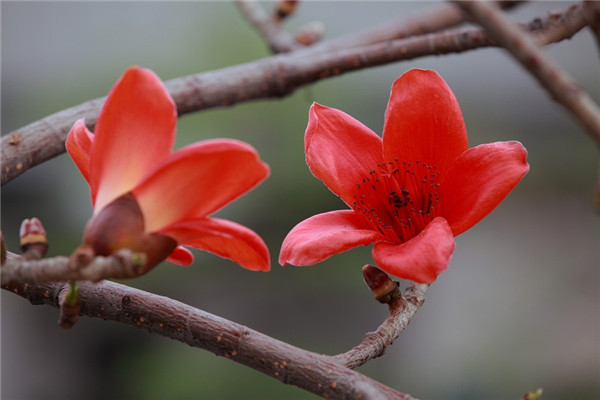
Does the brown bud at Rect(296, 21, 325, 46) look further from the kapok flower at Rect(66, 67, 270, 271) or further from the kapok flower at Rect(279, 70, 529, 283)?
the kapok flower at Rect(66, 67, 270, 271)

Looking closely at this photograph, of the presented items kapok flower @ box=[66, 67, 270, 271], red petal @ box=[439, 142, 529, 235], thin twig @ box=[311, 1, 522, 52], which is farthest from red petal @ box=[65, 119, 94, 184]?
thin twig @ box=[311, 1, 522, 52]

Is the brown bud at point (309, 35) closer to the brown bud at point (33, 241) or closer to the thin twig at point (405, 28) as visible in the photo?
the thin twig at point (405, 28)

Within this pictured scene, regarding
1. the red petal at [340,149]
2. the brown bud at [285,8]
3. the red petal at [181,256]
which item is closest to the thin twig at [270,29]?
the brown bud at [285,8]

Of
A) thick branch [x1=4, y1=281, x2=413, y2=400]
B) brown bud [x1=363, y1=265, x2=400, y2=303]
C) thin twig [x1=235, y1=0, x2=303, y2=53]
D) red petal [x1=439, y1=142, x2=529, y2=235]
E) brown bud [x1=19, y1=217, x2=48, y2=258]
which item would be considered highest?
thin twig [x1=235, y1=0, x2=303, y2=53]

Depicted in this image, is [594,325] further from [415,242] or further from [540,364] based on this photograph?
[415,242]

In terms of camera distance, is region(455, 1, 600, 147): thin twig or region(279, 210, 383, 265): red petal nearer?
region(455, 1, 600, 147): thin twig

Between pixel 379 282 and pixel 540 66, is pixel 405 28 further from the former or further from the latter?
pixel 540 66

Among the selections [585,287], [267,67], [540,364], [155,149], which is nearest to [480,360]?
[540,364]
